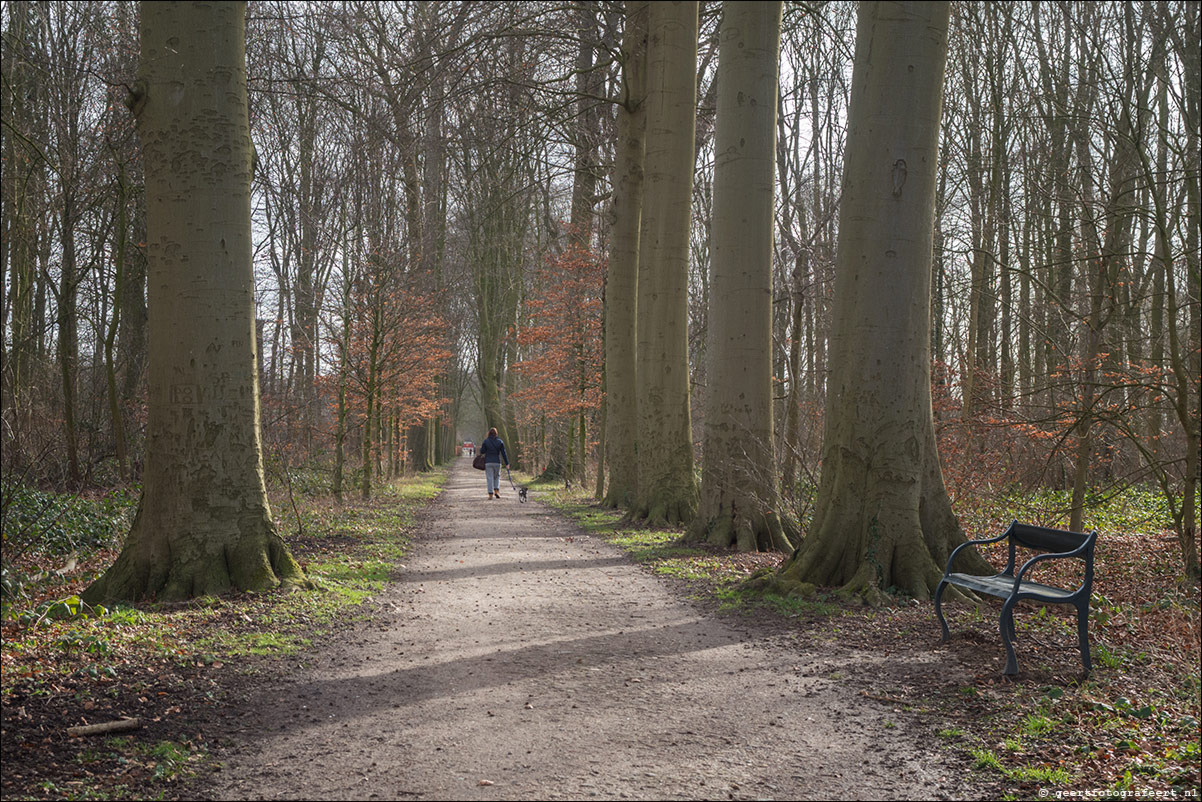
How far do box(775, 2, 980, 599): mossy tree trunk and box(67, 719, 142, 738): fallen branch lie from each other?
5.54 meters

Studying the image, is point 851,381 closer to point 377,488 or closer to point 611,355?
point 611,355

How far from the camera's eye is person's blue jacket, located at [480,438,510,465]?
75.9ft

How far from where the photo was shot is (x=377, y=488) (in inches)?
903

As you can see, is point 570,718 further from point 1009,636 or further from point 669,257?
point 669,257

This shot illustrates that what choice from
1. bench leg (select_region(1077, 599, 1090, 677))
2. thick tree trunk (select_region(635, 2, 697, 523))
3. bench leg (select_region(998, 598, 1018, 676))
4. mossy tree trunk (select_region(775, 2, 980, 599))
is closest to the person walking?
thick tree trunk (select_region(635, 2, 697, 523))

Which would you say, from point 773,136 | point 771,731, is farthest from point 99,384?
point 771,731

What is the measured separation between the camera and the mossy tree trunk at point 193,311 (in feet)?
23.9

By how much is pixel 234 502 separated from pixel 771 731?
16.6 feet

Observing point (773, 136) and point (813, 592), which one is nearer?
point (813, 592)

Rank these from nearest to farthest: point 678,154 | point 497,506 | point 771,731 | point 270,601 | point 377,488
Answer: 1. point 771,731
2. point 270,601
3. point 678,154
4. point 497,506
5. point 377,488

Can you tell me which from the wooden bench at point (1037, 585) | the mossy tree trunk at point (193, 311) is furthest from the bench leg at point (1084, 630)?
the mossy tree trunk at point (193, 311)

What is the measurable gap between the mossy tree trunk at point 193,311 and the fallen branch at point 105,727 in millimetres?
3028

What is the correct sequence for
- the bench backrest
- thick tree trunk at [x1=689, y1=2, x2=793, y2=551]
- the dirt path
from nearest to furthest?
the dirt path → the bench backrest → thick tree trunk at [x1=689, y1=2, x2=793, y2=551]

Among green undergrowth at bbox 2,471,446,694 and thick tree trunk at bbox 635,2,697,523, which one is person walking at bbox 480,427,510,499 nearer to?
thick tree trunk at bbox 635,2,697,523
